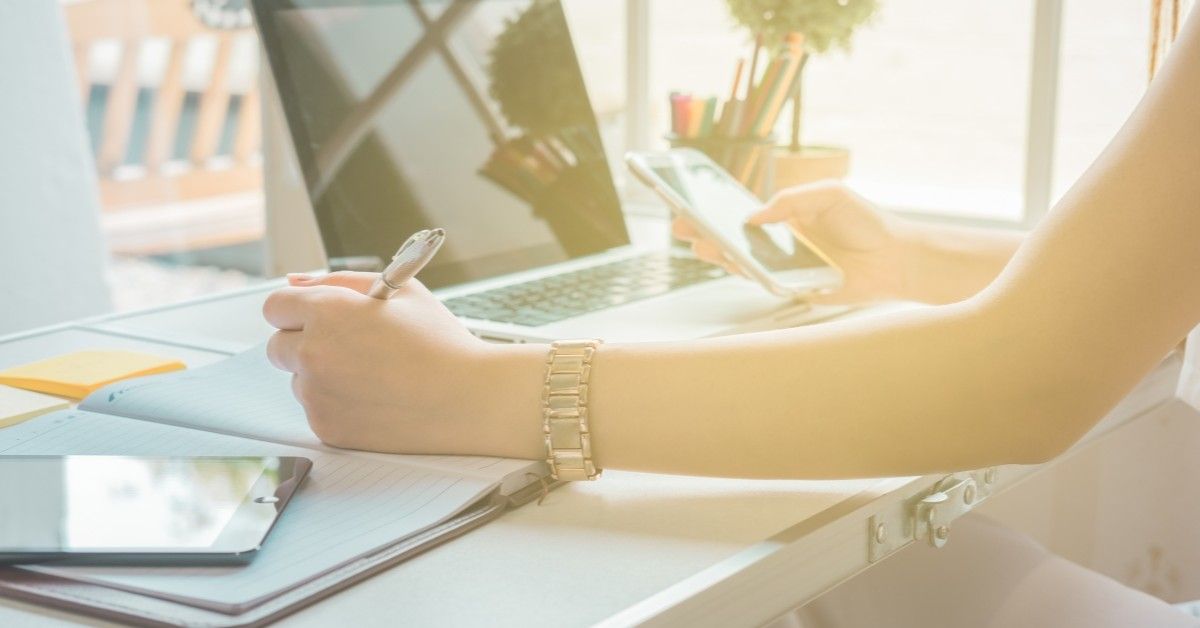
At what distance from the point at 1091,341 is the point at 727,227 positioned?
0.45 meters

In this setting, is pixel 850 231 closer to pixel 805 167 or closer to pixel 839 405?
pixel 805 167

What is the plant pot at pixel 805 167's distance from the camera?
1.29 m

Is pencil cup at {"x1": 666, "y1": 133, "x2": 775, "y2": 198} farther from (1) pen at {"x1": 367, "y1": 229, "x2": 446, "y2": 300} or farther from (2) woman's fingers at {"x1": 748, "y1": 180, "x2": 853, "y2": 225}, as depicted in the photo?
(1) pen at {"x1": 367, "y1": 229, "x2": 446, "y2": 300}

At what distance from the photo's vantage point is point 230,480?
0.62 metres

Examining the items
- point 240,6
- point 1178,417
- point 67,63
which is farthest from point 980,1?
point 240,6

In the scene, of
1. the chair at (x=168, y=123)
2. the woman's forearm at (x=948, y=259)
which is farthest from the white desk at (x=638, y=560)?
the chair at (x=168, y=123)

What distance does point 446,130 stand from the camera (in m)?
1.13

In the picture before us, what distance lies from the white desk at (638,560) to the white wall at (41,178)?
1.51 metres

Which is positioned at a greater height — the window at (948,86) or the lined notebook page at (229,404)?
the window at (948,86)

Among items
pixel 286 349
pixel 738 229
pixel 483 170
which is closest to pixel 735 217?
pixel 738 229

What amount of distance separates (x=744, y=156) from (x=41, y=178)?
1.22 metres

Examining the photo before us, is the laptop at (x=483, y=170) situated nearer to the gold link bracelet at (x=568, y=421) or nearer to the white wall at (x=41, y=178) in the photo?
the gold link bracelet at (x=568, y=421)

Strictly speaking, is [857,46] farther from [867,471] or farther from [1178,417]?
[867,471]

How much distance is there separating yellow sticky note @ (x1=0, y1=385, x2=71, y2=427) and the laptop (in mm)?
265
